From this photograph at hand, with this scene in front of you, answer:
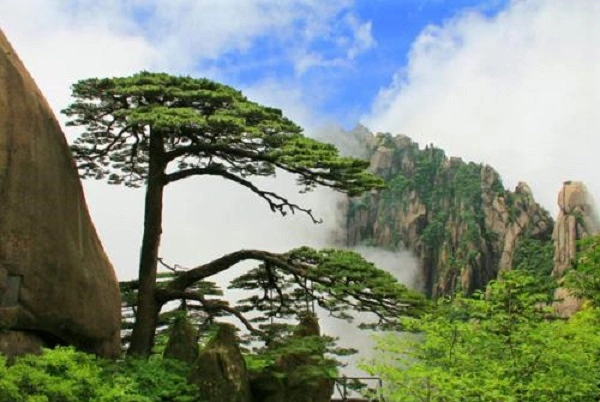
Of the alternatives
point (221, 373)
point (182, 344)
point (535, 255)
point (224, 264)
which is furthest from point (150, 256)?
point (535, 255)

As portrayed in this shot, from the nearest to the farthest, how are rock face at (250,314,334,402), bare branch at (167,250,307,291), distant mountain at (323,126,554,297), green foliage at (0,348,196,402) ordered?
green foliage at (0,348,196,402) → rock face at (250,314,334,402) → bare branch at (167,250,307,291) → distant mountain at (323,126,554,297)

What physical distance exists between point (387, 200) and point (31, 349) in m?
75.9

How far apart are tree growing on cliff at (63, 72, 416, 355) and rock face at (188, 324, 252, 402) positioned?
203 cm

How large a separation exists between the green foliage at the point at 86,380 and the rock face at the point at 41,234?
871 millimetres

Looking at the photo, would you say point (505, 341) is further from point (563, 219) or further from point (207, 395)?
point (563, 219)

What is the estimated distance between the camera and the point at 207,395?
42.2 ft

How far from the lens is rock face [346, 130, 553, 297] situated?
73.0 m

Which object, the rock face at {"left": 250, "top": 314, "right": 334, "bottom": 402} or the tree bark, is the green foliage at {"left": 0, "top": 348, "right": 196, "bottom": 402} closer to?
the rock face at {"left": 250, "top": 314, "right": 334, "bottom": 402}

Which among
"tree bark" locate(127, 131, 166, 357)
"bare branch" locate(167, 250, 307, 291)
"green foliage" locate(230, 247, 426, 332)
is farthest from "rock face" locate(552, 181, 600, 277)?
"tree bark" locate(127, 131, 166, 357)

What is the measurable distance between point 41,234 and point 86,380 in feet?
9.42

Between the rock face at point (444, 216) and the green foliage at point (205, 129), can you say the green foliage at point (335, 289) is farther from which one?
the rock face at point (444, 216)

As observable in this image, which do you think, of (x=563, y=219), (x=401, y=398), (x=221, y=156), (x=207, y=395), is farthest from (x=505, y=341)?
(x=563, y=219)

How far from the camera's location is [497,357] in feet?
39.6

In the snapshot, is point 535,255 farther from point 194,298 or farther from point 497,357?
point 497,357
